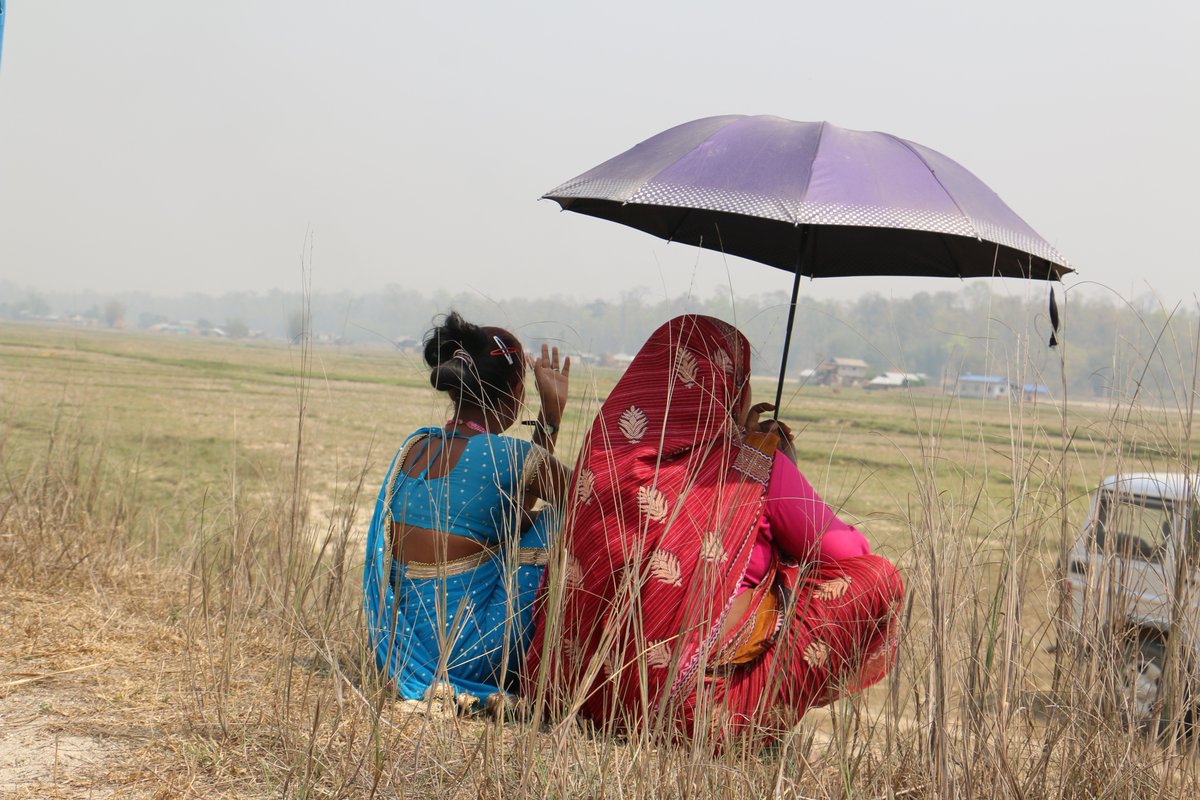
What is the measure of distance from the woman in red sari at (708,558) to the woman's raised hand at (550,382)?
0.93 feet

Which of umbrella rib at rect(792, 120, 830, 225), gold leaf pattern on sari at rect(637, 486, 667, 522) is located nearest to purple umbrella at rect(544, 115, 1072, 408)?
umbrella rib at rect(792, 120, 830, 225)

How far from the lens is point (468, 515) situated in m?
2.94

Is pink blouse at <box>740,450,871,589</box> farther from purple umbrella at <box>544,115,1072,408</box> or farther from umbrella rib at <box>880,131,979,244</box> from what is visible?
umbrella rib at <box>880,131,979,244</box>

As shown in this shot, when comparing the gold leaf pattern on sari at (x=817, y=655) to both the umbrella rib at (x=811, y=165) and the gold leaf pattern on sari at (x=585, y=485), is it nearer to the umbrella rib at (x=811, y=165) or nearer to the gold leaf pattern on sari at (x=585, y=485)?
the gold leaf pattern on sari at (x=585, y=485)

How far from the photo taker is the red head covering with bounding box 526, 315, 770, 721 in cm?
252

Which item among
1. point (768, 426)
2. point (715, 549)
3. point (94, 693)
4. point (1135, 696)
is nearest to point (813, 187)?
point (768, 426)

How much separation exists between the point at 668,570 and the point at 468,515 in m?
0.68

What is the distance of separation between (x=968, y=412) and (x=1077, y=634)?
568 millimetres

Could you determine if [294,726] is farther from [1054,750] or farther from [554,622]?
[1054,750]

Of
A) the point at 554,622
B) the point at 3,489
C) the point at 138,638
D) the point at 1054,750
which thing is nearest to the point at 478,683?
the point at 554,622

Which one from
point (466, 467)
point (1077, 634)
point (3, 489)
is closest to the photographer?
point (1077, 634)

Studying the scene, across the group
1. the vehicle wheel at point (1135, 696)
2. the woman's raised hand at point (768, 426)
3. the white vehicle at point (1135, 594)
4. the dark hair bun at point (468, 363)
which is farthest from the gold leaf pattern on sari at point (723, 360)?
the vehicle wheel at point (1135, 696)

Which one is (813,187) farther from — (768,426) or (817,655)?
(817,655)

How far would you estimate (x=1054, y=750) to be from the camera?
7.30 feet
